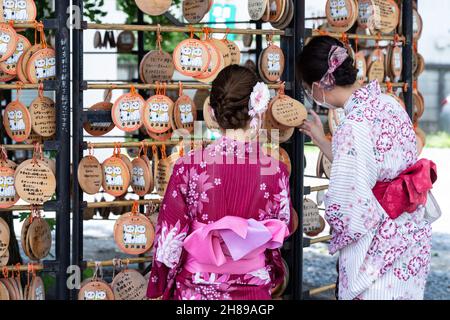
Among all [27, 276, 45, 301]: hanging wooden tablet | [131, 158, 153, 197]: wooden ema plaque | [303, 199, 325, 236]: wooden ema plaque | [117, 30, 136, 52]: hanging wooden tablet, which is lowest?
[27, 276, 45, 301]: hanging wooden tablet

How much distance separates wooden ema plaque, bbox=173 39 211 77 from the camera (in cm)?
387

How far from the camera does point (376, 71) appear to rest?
477cm

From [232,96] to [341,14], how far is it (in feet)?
5.90

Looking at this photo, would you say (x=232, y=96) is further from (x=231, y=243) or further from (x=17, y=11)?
(x=17, y=11)

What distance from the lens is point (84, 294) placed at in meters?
3.80

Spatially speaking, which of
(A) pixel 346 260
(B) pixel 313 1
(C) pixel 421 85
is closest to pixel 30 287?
(A) pixel 346 260

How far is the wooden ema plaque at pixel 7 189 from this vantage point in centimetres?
375

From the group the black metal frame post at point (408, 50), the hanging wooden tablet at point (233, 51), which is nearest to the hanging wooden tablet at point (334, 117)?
the black metal frame post at point (408, 50)

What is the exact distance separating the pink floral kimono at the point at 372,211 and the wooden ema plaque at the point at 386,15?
54.9 inches

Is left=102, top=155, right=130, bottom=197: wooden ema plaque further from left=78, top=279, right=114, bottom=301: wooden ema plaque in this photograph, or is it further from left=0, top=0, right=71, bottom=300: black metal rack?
left=78, top=279, right=114, bottom=301: wooden ema plaque

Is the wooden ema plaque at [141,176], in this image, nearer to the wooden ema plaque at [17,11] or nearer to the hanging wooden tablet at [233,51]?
the hanging wooden tablet at [233,51]

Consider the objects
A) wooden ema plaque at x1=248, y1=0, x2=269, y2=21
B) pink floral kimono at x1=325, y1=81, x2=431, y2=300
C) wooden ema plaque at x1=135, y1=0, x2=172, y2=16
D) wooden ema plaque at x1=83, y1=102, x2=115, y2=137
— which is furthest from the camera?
wooden ema plaque at x1=248, y1=0, x2=269, y2=21

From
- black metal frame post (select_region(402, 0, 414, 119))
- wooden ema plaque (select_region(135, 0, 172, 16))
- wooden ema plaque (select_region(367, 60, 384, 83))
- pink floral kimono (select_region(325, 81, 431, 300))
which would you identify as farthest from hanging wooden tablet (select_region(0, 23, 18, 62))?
black metal frame post (select_region(402, 0, 414, 119))

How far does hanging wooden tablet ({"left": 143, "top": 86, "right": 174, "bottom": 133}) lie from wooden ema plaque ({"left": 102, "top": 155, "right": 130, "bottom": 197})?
0.24 meters
